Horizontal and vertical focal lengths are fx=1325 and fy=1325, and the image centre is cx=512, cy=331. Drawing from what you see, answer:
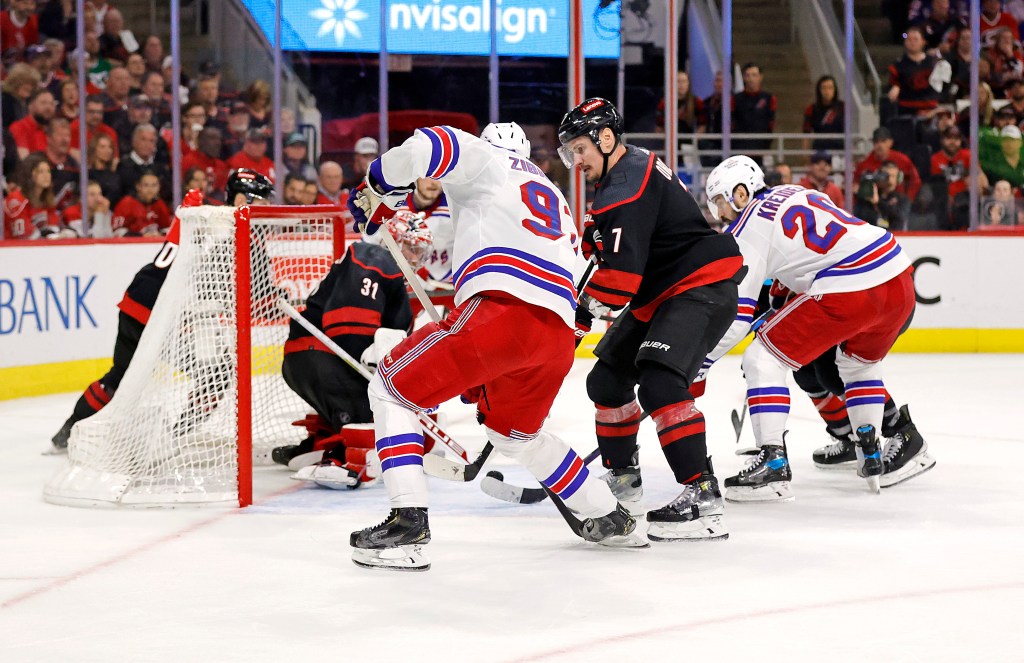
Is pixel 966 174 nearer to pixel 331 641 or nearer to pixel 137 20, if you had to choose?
pixel 137 20

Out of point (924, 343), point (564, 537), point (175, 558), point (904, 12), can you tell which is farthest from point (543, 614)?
point (904, 12)

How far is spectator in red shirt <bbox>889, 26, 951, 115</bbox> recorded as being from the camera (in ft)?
28.1

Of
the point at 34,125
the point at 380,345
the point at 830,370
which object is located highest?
the point at 34,125

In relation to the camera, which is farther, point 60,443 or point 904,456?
point 60,443

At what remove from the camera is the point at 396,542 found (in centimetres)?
297

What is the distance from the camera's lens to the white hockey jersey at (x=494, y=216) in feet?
9.48

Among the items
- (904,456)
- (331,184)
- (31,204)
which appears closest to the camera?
(904,456)

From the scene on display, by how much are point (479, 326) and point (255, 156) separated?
545cm

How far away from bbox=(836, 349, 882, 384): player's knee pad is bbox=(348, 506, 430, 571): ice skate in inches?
64.6

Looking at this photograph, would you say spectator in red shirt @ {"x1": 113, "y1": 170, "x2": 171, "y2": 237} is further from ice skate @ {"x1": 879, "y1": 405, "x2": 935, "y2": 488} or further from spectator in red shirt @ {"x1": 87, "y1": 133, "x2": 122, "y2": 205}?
ice skate @ {"x1": 879, "y1": 405, "x2": 935, "y2": 488}

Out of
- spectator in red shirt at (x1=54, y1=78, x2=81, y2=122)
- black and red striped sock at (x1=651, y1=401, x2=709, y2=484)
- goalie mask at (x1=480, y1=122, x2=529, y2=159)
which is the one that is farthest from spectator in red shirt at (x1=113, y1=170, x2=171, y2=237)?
black and red striped sock at (x1=651, y1=401, x2=709, y2=484)

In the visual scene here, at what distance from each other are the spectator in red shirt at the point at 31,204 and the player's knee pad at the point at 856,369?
4.28m

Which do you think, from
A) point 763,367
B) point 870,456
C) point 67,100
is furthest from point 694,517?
point 67,100

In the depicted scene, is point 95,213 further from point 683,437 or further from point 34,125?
point 683,437
